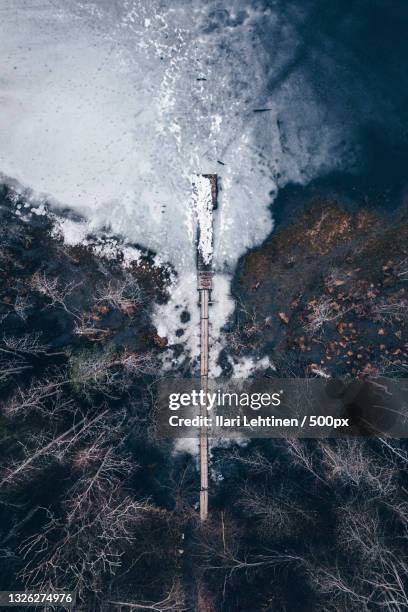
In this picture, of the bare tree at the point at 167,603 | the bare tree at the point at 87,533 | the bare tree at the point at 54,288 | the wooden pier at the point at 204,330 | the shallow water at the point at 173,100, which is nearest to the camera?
the bare tree at the point at 87,533

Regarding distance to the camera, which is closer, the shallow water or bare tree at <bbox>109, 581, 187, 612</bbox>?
bare tree at <bbox>109, 581, 187, 612</bbox>

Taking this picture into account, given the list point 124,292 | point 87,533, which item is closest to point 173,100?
point 124,292

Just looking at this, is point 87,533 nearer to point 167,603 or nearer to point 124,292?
point 167,603

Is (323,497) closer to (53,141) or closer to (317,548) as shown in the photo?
(317,548)

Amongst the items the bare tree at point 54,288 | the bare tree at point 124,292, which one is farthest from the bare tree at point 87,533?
the bare tree at point 54,288

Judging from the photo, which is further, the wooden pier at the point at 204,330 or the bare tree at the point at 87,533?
the wooden pier at the point at 204,330

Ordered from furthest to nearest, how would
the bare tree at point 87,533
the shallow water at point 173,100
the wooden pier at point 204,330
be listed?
the wooden pier at point 204,330, the shallow water at point 173,100, the bare tree at point 87,533

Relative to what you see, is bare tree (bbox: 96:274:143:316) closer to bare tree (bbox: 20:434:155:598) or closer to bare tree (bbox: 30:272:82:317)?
bare tree (bbox: 30:272:82:317)

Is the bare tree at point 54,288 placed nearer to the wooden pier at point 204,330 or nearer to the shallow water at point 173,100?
the shallow water at point 173,100

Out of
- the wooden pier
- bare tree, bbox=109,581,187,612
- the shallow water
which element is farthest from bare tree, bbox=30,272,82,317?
bare tree, bbox=109,581,187,612

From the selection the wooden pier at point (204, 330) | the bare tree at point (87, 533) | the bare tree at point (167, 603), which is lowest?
the bare tree at point (167, 603)

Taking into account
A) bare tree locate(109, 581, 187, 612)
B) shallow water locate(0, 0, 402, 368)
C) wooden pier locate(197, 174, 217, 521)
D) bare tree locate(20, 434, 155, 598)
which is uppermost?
shallow water locate(0, 0, 402, 368)

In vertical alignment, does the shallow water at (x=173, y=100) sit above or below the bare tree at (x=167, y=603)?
above
